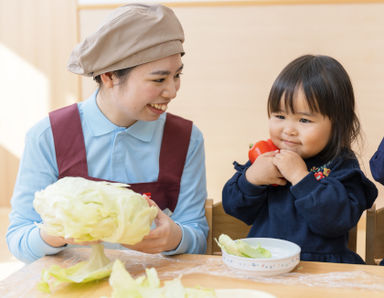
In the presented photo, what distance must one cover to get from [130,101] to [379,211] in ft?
2.75

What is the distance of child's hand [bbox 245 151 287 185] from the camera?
156 cm

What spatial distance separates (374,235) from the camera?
1525 mm

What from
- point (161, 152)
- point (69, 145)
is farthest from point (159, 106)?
point (69, 145)

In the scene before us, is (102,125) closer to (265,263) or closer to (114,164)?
(114,164)

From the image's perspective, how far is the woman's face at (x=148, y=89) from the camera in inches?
59.7

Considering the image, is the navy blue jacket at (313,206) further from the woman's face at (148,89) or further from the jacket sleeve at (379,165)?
the woman's face at (148,89)

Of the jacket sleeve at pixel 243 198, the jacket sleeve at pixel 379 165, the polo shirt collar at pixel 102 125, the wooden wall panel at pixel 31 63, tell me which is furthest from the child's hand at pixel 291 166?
the wooden wall panel at pixel 31 63

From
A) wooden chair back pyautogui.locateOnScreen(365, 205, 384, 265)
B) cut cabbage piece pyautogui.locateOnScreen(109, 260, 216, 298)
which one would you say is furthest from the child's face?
cut cabbage piece pyautogui.locateOnScreen(109, 260, 216, 298)

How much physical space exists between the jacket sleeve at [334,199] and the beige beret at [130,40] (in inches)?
22.6

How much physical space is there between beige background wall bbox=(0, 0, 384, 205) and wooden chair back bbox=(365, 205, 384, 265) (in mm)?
1733

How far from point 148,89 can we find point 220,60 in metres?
2.16

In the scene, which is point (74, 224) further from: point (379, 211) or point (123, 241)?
point (379, 211)

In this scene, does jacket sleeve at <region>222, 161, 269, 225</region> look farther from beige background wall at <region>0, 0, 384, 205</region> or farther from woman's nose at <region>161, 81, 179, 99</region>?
beige background wall at <region>0, 0, 384, 205</region>

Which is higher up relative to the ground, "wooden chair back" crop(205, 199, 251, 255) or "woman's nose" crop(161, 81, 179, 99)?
"woman's nose" crop(161, 81, 179, 99)
